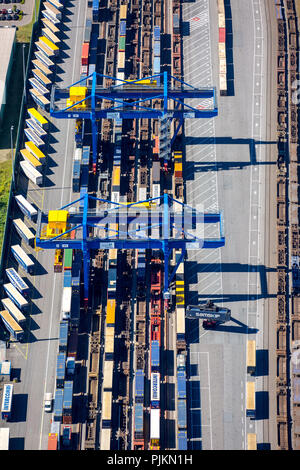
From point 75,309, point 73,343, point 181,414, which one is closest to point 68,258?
point 75,309

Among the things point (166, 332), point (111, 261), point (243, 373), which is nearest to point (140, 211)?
point (111, 261)

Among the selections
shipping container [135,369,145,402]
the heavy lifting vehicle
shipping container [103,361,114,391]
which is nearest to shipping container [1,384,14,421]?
shipping container [103,361,114,391]

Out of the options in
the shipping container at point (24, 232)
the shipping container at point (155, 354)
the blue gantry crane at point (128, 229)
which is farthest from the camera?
the shipping container at point (24, 232)

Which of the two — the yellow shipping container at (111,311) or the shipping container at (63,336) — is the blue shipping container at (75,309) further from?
the yellow shipping container at (111,311)

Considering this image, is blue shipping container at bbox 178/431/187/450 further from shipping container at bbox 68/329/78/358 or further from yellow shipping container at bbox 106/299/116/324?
yellow shipping container at bbox 106/299/116/324

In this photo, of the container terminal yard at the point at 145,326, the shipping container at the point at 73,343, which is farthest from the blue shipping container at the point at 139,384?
the shipping container at the point at 73,343

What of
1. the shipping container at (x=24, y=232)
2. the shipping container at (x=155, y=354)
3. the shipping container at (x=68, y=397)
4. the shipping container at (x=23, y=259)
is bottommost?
the shipping container at (x=68, y=397)

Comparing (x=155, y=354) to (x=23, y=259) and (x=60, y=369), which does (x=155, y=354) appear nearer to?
(x=60, y=369)
